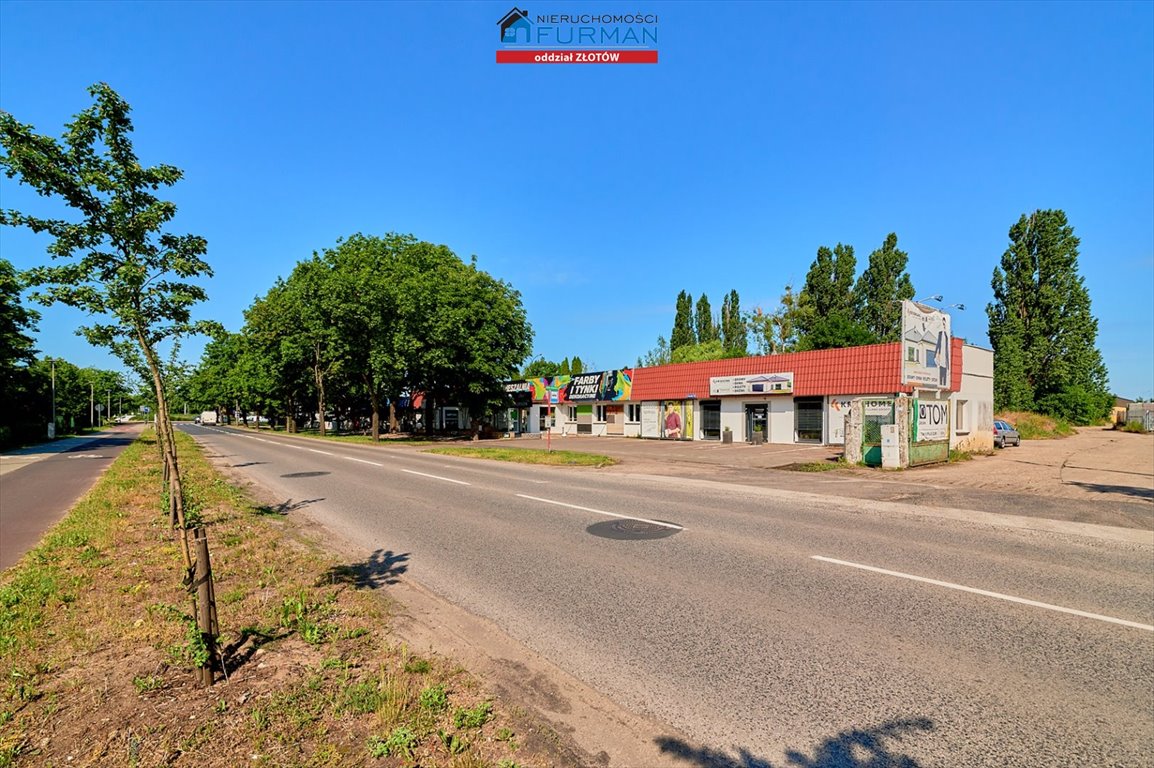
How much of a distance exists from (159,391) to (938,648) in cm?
725

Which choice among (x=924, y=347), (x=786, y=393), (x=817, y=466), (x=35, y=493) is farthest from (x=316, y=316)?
(x=924, y=347)

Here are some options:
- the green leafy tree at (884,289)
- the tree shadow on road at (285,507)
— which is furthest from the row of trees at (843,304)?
the tree shadow on road at (285,507)

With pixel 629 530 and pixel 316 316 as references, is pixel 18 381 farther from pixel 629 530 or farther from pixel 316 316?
pixel 629 530

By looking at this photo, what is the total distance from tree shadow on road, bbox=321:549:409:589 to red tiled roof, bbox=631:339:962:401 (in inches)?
929

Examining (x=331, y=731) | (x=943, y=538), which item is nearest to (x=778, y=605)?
(x=331, y=731)

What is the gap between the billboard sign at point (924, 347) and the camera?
22.1 meters

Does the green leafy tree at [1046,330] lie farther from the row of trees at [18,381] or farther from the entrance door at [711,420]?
the row of trees at [18,381]

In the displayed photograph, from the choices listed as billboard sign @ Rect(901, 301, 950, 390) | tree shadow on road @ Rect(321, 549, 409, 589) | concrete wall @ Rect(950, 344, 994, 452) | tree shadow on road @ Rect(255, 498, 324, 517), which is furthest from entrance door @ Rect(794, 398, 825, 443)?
tree shadow on road @ Rect(321, 549, 409, 589)

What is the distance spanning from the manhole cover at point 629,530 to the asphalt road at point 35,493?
7856mm

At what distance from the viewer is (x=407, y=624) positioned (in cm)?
489

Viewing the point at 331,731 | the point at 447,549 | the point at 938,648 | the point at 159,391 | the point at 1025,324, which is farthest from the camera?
the point at 1025,324

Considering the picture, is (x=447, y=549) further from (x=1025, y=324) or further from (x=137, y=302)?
(x=1025, y=324)

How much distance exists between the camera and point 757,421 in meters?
33.8

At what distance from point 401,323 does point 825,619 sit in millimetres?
32597
